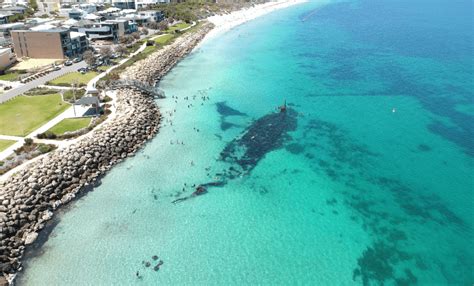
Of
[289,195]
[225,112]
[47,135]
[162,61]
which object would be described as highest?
[162,61]

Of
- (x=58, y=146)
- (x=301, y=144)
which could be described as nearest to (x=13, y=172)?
(x=58, y=146)

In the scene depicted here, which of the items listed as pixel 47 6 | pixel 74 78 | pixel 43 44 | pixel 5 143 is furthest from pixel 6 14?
pixel 5 143

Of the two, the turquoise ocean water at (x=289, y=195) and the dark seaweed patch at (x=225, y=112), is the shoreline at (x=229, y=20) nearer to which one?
the dark seaweed patch at (x=225, y=112)

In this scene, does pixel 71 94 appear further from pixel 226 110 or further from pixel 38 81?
pixel 226 110

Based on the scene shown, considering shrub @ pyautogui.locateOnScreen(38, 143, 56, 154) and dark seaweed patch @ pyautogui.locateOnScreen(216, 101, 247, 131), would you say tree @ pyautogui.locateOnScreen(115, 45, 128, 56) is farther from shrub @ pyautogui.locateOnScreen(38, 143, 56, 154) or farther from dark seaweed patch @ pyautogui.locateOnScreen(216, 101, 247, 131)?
shrub @ pyautogui.locateOnScreen(38, 143, 56, 154)

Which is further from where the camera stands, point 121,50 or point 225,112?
point 121,50

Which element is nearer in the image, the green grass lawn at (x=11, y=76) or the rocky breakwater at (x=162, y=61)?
the green grass lawn at (x=11, y=76)

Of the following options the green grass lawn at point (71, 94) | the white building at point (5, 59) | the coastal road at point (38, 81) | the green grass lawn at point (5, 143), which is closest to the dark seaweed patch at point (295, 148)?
the green grass lawn at point (71, 94)
